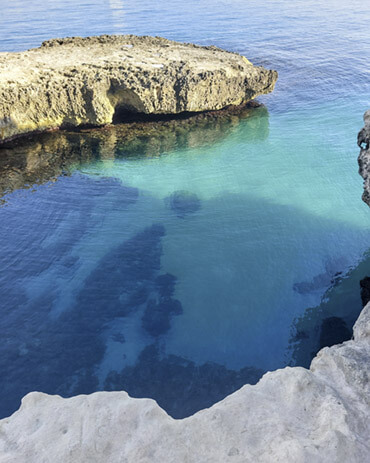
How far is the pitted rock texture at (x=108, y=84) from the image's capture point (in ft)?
58.1

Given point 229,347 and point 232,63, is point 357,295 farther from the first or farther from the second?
point 232,63

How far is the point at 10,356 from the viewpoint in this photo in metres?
9.76

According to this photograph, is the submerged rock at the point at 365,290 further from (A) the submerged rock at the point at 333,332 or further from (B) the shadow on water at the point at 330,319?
(A) the submerged rock at the point at 333,332

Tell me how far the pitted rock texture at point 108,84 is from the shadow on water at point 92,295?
2063 millimetres

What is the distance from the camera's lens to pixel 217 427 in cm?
490

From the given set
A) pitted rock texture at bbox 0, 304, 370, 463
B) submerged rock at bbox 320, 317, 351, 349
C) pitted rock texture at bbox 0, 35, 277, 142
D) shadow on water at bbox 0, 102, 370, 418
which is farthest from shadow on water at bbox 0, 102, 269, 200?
pitted rock texture at bbox 0, 304, 370, 463

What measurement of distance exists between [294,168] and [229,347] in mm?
9463

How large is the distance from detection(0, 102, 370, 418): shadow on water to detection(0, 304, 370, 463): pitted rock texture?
377 cm

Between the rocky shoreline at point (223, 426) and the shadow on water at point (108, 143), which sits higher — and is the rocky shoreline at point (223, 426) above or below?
above

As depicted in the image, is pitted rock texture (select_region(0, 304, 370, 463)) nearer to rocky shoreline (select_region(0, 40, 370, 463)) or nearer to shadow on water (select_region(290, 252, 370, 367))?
rocky shoreline (select_region(0, 40, 370, 463))

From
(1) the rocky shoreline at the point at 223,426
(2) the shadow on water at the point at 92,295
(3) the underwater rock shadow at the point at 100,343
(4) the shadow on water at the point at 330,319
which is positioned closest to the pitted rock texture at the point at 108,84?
(2) the shadow on water at the point at 92,295

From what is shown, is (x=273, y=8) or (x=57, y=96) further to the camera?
(x=273, y=8)

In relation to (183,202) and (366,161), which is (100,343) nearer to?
(183,202)

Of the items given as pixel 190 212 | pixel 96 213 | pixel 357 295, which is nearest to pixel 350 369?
pixel 357 295
